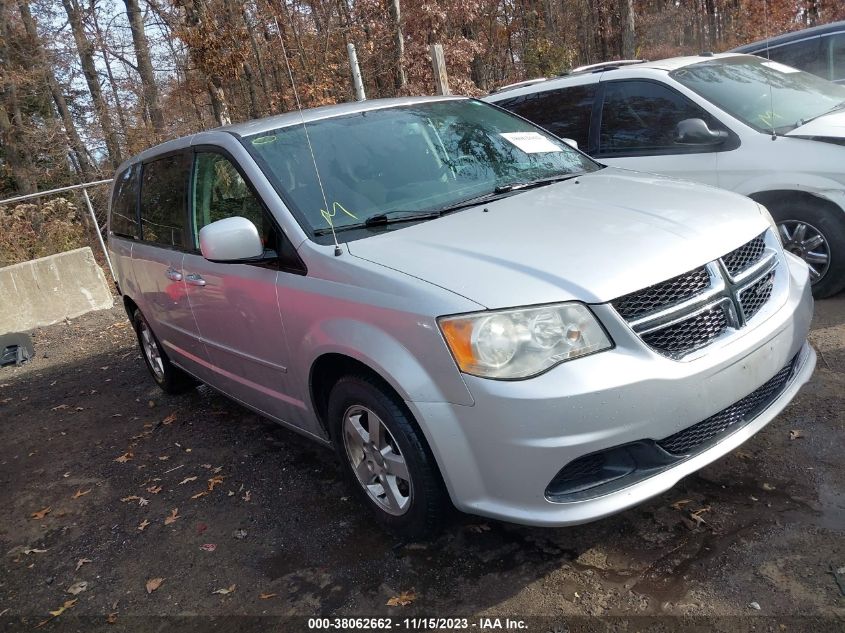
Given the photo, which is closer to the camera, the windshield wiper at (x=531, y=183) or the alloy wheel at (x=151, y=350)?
the windshield wiper at (x=531, y=183)

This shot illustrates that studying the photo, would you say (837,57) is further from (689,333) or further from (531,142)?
(689,333)

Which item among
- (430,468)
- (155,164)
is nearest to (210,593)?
(430,468)

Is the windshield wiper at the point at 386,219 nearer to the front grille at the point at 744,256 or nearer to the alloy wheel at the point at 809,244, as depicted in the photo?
the front grille at the point at 744,256

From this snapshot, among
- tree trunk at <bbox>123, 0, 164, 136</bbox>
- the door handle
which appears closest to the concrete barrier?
the door handle

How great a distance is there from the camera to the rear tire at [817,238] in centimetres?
476

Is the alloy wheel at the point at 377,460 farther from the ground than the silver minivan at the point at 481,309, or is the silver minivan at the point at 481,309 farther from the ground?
the silver minivan at the point at 481,309

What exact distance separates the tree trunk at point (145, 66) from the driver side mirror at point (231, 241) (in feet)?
62.8

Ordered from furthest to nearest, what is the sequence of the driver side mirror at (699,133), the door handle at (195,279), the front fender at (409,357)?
1. the driver side mirror at (699,133)
2. the door handle at (195,279)
3. the front fender at (409,357)

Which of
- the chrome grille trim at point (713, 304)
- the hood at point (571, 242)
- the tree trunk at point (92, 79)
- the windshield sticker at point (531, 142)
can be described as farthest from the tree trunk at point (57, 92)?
the chrome grille trim at point (713, 304)

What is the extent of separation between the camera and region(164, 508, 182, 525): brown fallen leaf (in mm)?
3747

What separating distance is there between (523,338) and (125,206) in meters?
4.09

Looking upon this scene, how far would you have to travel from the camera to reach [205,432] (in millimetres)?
4875

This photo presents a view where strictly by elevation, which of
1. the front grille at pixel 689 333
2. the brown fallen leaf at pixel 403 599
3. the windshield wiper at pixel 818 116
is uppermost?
the windshield wiper at pixel 818 116

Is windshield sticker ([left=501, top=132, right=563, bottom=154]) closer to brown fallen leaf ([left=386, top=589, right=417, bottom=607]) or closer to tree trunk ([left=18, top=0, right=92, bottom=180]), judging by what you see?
brown fallen leaf ([left=386, top=589, right=417, bottom=607])
